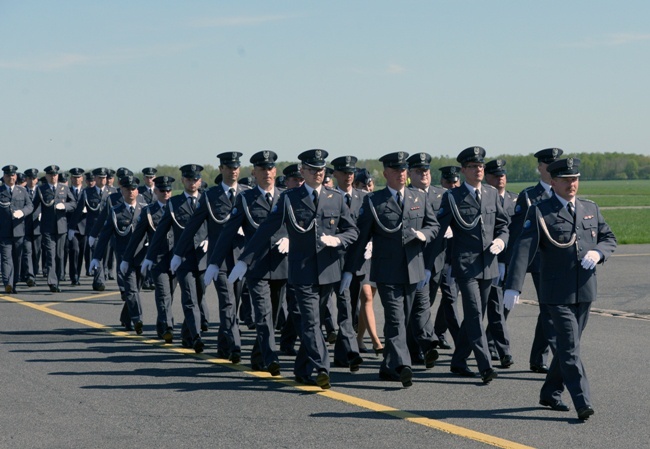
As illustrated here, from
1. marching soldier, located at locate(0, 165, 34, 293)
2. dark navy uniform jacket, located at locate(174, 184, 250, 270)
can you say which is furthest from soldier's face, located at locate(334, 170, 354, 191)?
marching soldier, located at locate(0, 165, 34, 293)

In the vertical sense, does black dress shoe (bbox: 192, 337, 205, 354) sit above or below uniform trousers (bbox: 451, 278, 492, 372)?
below

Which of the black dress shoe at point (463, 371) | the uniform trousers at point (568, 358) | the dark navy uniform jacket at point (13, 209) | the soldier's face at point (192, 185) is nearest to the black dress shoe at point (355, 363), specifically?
the black dress shoe at point (463, 371)

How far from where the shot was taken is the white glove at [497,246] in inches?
385

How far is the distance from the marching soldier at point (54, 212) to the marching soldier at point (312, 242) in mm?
10759

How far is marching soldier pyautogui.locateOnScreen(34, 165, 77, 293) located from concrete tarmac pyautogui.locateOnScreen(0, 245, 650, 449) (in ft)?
22.2

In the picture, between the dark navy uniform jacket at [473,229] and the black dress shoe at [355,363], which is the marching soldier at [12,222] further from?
the dark navy uniform jacket at [473,229]

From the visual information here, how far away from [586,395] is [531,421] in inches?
18.1

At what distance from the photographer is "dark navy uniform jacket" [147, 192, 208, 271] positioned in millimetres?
11961

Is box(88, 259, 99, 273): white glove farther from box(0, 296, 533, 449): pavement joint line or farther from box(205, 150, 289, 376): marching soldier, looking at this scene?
box(205, 150, 289, 376): marching soldier

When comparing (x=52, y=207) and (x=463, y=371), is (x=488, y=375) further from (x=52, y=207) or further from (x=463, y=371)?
(x=52, y=207)

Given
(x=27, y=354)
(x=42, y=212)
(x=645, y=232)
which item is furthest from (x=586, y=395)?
(x=645, y=232)

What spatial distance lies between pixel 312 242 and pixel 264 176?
1.21 meters

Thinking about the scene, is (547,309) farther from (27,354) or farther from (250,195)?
(27,354)

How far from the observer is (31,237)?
20703mm
